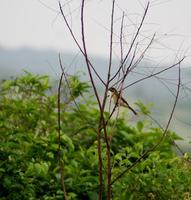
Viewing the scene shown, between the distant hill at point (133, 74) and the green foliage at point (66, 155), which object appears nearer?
the distant hill at point (133, 74)

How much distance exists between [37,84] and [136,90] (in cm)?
129

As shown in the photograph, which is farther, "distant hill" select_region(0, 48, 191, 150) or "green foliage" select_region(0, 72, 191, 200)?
"green foliage" select_region(0, 72, 191, 200)

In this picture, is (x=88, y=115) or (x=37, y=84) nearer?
(x=88, y=115)

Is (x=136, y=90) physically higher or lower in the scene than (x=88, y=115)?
higher

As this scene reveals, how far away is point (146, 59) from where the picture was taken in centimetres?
197

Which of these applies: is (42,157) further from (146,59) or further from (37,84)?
(146,59)

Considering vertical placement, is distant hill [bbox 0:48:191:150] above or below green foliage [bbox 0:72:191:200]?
above

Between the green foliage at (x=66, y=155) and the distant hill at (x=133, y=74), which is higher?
the distant hill at (x=133, y=74)

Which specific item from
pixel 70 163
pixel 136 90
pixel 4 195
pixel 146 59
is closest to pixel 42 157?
Answer: pixel 70 163

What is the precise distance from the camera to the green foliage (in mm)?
3365

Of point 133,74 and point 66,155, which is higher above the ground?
point 133,74

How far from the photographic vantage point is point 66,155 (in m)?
4.04

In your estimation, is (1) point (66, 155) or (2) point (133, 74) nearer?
(2) point (133, 74)

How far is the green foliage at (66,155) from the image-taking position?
337cm
